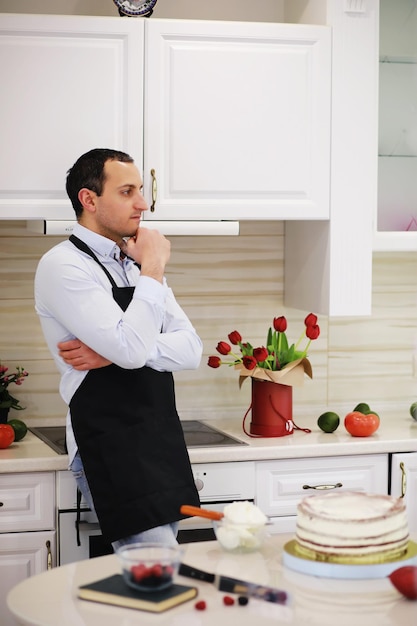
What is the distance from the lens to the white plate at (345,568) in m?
1.71

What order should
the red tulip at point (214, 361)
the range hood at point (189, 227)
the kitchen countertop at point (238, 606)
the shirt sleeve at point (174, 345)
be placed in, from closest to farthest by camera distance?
the kitchen countertop at point (238, 606), the shirt sleeve at point (174, 345), the range hood at point (189, 227), the red tulip at point (214, 361)

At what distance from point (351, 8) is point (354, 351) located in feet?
4.24

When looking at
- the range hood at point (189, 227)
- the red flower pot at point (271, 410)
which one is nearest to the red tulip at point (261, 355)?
the red flower pot at point (271, 410)

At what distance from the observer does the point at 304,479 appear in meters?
3.16

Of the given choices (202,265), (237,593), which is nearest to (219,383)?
(202,265)

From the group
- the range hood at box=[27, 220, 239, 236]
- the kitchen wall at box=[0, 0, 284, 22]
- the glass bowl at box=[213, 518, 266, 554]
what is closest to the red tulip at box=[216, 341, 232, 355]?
the range hood at box=[27, 220, 239, 236]

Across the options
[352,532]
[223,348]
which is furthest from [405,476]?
[352,532]

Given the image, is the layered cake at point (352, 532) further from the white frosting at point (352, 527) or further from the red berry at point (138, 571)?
the red berry at point (138, 571)

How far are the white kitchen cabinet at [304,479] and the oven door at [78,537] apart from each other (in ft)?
1.75

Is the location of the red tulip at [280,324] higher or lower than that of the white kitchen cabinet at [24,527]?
Result: higher

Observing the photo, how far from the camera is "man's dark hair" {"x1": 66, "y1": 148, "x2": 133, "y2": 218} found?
2.72m

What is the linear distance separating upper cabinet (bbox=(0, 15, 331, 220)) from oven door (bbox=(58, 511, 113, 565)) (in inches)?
37.7

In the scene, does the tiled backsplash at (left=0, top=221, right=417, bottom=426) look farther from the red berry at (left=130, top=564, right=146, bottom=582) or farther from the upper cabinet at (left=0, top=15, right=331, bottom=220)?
the red berry at (left=130, top=564, right=146, bottom=582)

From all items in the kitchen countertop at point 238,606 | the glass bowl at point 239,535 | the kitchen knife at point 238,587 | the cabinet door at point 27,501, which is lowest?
the cabinet door at point 27,501
